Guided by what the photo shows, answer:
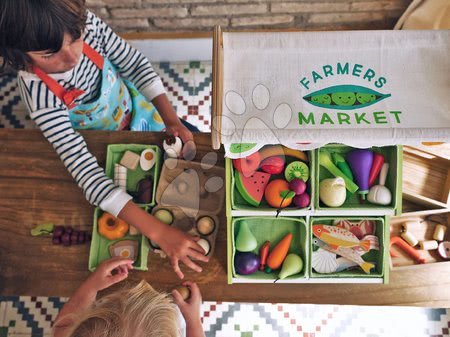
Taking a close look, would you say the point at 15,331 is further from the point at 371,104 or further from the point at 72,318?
the point at 371,104

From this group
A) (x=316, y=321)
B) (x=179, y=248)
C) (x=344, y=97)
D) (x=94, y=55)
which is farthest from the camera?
(x=316, y=321)

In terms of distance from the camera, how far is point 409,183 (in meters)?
1.05

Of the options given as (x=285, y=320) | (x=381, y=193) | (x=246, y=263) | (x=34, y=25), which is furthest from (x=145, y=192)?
(x=285, y=320)

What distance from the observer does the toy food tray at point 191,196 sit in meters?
0.97

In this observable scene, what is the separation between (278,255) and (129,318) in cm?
34

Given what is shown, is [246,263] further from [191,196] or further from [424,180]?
[424,180]

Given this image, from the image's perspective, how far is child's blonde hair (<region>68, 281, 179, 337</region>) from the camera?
0.70m

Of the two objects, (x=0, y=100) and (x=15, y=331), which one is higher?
(x=0, y=100)

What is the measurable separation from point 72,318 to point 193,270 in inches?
11.0

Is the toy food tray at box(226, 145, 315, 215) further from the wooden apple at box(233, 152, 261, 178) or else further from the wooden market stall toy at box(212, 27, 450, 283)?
the wooden market stall toy at box(212, 27, 450, 283)

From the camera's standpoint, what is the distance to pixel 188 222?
97 cm

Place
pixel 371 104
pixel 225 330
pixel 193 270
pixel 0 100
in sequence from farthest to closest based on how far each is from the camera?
pixel 0 100
pixel 225 330
pixel 193 270
pixel 371 104

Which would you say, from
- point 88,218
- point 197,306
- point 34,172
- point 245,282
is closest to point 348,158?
point 245,282

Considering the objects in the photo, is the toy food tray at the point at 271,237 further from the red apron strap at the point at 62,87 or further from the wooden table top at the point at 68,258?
the red apron strap at the point at 62,87
